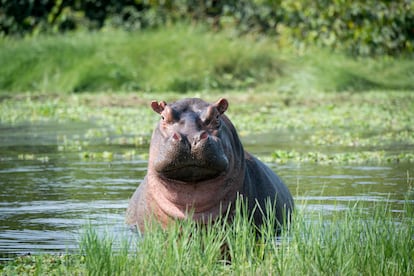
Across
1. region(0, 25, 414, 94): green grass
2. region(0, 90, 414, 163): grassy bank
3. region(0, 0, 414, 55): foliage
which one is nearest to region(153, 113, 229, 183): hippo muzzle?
region(0, 90, 414, 163): grassy bank

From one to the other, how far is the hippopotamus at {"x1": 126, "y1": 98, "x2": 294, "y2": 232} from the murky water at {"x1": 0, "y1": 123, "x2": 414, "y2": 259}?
0.34 metres

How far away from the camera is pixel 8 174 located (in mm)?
9062

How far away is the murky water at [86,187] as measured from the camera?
618 centimetres

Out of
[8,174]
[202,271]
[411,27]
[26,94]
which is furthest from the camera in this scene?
[411,27]

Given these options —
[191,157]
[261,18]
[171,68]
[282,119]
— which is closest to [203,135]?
[191,157]

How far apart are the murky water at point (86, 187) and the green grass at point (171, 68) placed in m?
6.53

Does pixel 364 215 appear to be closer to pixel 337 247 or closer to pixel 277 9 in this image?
pixel 337 247

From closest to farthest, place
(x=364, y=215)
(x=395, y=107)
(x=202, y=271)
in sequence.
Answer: (x=202, y=271) → (x=364, y=215) → (x=395, y=107)

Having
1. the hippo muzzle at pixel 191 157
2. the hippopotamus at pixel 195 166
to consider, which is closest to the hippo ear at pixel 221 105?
the hippopotamus at pixel 195 166

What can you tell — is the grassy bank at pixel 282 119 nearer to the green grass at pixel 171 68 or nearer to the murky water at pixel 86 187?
the murky water at pixel 86 187

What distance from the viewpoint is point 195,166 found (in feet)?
16.5

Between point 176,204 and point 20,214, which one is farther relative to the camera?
point 20,214

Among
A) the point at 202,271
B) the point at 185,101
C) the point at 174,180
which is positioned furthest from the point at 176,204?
the point at 202,271

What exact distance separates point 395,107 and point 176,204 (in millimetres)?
10380
